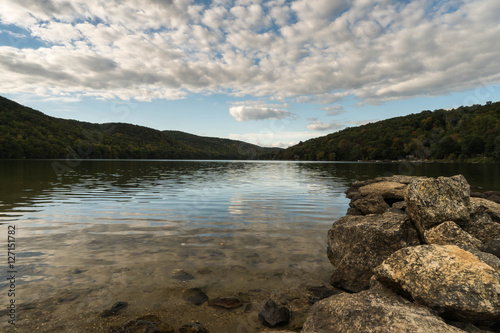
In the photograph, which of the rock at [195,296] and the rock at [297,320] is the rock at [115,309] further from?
the rock at [297,320]

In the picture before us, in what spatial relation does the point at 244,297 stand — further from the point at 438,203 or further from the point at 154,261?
the point at 438,203

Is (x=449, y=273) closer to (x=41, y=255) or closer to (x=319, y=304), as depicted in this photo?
(x=319, y=304)

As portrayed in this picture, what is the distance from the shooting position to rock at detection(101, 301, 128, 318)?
20.6 feet

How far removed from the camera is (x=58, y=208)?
1955 cm

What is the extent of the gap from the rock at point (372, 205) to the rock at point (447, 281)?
9.47 meters

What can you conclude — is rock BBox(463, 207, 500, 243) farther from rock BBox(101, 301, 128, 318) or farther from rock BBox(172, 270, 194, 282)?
rock BBox(101, 301, 128, 318)

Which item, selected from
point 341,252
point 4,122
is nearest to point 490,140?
point 341,252

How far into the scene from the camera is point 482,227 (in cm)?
859

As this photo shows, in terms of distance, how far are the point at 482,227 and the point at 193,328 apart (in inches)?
369

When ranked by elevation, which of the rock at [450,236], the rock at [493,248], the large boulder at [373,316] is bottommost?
the large boulder at [373,316]

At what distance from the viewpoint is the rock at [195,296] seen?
697cm

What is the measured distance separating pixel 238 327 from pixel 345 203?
1999 centimetres

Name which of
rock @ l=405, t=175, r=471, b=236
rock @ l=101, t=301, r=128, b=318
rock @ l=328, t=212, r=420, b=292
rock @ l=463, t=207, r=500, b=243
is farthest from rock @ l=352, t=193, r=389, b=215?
rock @ l=101, t=301, r=128, b=318

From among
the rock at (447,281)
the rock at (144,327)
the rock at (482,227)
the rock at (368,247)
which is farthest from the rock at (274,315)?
the rock at (482,227)
